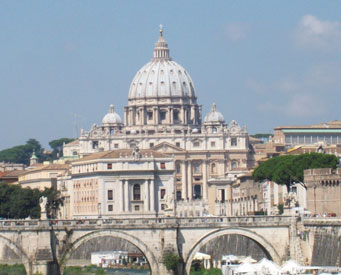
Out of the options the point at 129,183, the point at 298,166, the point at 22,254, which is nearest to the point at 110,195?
the point at 129,183

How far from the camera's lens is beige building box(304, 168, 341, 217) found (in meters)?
98.8

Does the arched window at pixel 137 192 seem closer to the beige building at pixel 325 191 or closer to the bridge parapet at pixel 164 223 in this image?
the beige building at pixel 325 191

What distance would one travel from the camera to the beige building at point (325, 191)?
98750 mm

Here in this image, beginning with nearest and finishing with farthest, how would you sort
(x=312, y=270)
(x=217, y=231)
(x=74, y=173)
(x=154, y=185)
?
(x=312, y=270)
(x=217, y=231)
(x=154, y=185)
(x=74, y=173)

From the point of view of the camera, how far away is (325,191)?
9950 centimetres

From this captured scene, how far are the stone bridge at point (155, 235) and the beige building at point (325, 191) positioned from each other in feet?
45.6

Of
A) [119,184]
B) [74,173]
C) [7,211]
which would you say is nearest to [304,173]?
[7,211]

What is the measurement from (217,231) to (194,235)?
3.80 feet

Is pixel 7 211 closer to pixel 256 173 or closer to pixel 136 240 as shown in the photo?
pixel 256 173

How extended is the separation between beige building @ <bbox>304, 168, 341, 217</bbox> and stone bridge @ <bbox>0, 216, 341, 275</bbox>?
13.9 metres

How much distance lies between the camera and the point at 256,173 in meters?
133

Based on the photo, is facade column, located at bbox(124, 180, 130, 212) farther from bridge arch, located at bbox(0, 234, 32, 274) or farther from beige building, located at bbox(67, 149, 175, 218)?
bridge arch, located at bbox(0, 234, 32, 274)

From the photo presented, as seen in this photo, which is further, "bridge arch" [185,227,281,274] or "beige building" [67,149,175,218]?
"beige building" [67,149,175,218]

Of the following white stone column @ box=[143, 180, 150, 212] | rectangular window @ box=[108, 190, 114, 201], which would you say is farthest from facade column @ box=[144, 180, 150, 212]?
rectangular window @ box=[108, 190, 114, 201]
